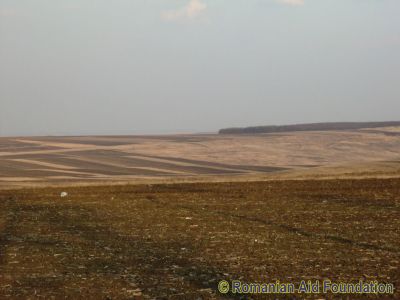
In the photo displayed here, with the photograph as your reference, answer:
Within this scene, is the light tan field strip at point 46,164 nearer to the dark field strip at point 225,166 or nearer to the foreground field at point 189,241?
the dark field strip at point 225,166

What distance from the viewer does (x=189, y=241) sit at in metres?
14.1

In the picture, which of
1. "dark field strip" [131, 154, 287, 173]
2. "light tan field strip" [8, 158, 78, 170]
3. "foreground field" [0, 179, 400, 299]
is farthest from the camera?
"dark field strip" [131, 154, 287, 173]

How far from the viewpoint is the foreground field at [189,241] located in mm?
10000

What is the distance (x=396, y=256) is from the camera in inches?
460

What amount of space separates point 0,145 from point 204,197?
1671 inches

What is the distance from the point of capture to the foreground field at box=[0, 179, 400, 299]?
1000 centimetres

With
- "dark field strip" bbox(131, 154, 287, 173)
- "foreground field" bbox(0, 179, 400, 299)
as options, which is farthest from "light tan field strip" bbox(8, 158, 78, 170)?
"foreground field" bbox(0, 179, 400, 299)

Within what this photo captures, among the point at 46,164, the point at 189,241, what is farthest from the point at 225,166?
the point at 189,241

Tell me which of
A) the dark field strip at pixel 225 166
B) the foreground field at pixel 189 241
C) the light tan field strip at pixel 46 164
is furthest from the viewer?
the dark field strip at pixel 225 166

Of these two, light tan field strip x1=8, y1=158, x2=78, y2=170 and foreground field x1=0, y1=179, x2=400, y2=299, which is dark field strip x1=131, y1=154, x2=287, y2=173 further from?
foreground field x1=0, y1=179, x2=400, y2=299

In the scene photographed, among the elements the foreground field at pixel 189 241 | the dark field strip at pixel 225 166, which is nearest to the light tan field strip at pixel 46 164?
the dark field strip at pixel 225 166

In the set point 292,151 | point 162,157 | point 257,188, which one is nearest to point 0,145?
point 162,157

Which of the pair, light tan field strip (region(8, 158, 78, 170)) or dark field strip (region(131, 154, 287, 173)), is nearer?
light tan field strip (region(8, 158, 78, 170))

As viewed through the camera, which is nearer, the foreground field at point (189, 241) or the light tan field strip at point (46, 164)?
the foreground field at point (189, 241)
